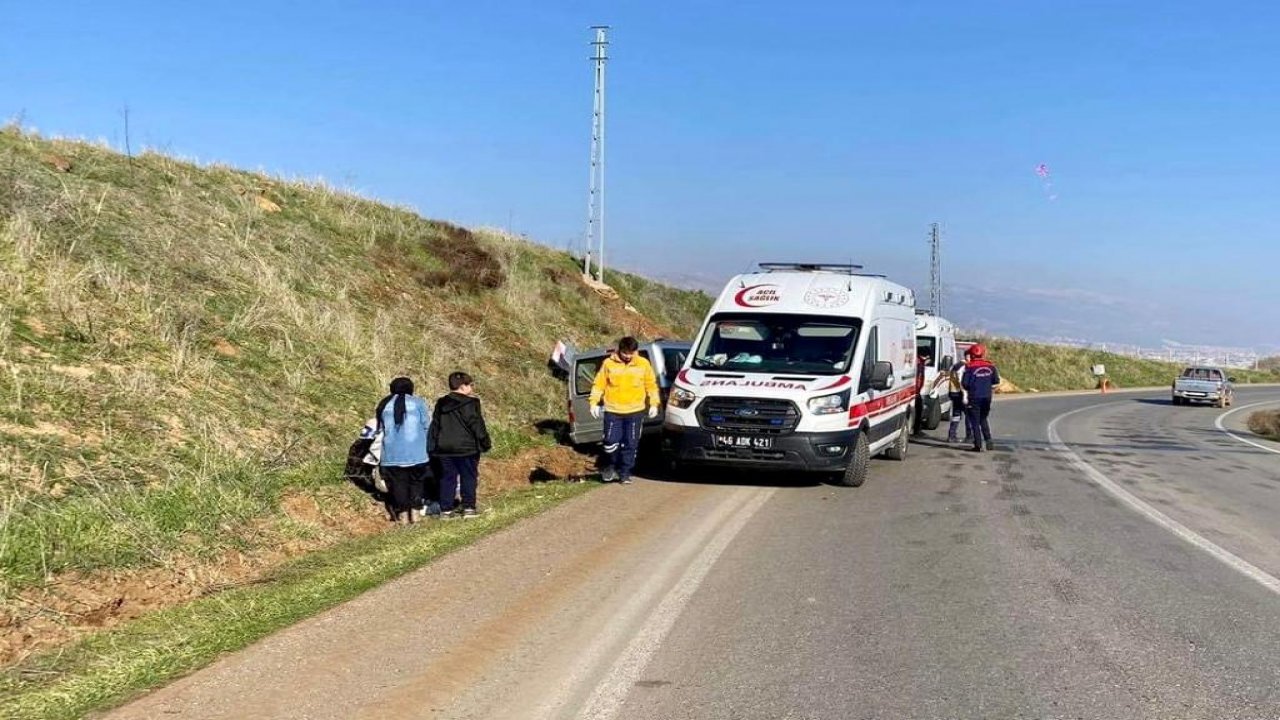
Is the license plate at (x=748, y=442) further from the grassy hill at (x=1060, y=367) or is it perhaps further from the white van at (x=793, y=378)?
the grassy hill at (x=1060, y=367)

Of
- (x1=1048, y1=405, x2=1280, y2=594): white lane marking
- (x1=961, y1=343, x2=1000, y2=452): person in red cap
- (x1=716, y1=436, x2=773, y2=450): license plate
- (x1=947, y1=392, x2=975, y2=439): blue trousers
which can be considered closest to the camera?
(x1=1048, y1=405, x2=1280, y2=594): white lane marking

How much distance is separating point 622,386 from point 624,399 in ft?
0.51

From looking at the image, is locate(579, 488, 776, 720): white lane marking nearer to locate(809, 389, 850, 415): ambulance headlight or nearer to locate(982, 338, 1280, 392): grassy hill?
locate(809, 389, 850, 415): ambulance headlight

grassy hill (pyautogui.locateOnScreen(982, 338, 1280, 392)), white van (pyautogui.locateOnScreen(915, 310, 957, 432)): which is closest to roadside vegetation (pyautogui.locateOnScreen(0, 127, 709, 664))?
white van (pyautogui.locateOnScreen(915, 310, 957, 432))

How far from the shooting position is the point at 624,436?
Answer: 38.5ft

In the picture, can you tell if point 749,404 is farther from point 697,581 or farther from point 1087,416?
point 1087,416

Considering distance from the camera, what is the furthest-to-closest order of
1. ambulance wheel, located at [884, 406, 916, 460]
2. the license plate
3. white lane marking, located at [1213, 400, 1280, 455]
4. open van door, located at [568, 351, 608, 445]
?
white lane marking, located at [1213, 400, 1280, 455] < ambulance wheel, located at [884, 406, 916, 460] < open van door, located at [568, 351, 608, 445] < the license plate

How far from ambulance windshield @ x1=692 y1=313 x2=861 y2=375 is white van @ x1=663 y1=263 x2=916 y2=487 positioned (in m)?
0.01

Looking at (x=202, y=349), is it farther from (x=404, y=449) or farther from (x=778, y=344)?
(x=778, y=344)

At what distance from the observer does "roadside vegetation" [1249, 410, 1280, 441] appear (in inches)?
1015

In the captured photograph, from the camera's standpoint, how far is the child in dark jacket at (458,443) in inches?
386

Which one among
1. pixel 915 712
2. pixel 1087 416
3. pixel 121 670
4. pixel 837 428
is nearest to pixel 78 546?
pixel 121 670

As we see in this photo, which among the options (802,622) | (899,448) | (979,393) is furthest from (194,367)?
(979,393)

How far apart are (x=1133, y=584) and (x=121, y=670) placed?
20.8 ft
